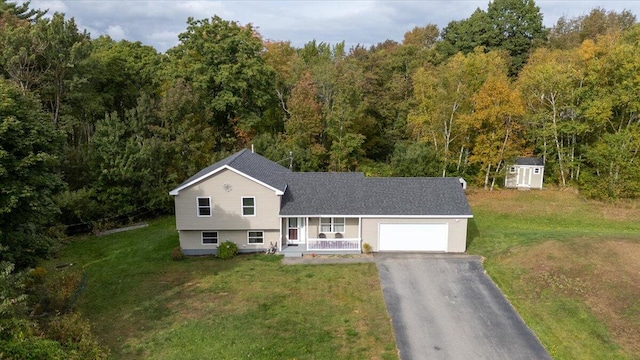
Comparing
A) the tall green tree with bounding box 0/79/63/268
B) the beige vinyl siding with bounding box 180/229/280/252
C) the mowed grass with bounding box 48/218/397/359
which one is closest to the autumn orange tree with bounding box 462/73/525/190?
the mowed grass with bounding box 48/218/397/359

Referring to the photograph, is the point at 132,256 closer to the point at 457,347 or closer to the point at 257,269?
the point at 257,269

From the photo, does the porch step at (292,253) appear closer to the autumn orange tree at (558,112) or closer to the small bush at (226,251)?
the small bush at (226,251)

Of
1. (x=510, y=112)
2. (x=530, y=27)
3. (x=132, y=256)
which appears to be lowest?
(x=132, y=256)

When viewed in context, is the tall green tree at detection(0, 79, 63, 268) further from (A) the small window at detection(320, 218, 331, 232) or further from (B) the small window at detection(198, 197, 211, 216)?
(A) the small window at detection(320, 218, 331, 232)

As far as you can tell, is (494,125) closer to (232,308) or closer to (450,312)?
(450,312)

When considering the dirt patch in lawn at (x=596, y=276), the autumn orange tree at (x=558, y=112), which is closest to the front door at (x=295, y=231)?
the dirt patch in lawn at (x=596, y=276)

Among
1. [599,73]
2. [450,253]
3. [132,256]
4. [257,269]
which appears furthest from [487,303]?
[599,73]
